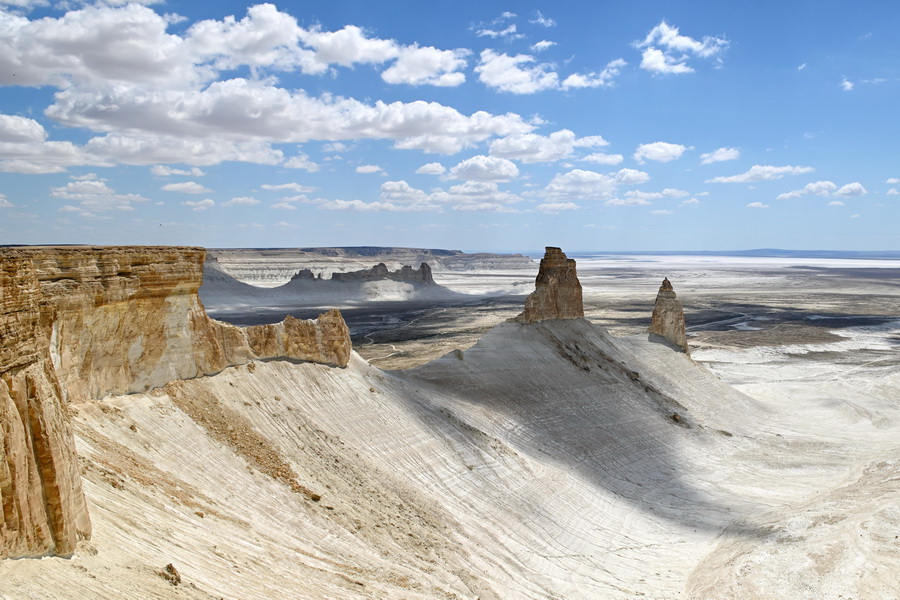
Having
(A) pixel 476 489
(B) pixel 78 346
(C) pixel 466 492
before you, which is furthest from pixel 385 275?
(B) pixel 78 346

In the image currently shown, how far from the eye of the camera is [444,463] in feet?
67.7

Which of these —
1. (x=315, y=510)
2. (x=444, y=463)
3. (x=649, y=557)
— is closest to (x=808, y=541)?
(x=649, y=557)

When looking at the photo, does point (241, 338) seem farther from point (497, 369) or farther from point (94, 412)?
point (497, 369)

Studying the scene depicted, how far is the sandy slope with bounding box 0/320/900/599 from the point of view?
11711 mm

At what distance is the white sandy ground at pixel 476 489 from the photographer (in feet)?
38.6

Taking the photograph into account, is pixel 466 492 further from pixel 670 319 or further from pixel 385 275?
pixel 385 275

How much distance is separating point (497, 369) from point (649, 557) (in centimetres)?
1085

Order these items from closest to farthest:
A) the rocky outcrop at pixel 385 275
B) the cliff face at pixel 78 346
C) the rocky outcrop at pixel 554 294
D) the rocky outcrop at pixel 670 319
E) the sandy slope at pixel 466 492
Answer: the cliff face at pixel 78 346 → the sandy slope at pixel 466 492 → the rocky outcrop at pixel 554 294 → the rocky outcrop at pixel 670 319 → the rocky outcrop at pixel 385 275

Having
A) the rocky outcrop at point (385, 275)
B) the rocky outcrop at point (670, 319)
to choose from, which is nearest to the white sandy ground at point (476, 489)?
the rocky outcrop at point (670, 319)

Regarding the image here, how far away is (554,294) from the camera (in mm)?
34781

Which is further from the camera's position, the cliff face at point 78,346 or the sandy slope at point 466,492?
the sandy slope at point 466,492

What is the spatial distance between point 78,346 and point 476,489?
36.4 ft

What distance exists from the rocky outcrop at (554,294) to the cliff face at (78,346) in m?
14.0

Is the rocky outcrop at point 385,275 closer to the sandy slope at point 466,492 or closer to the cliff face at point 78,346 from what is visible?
the sandy slope at point 466,492
